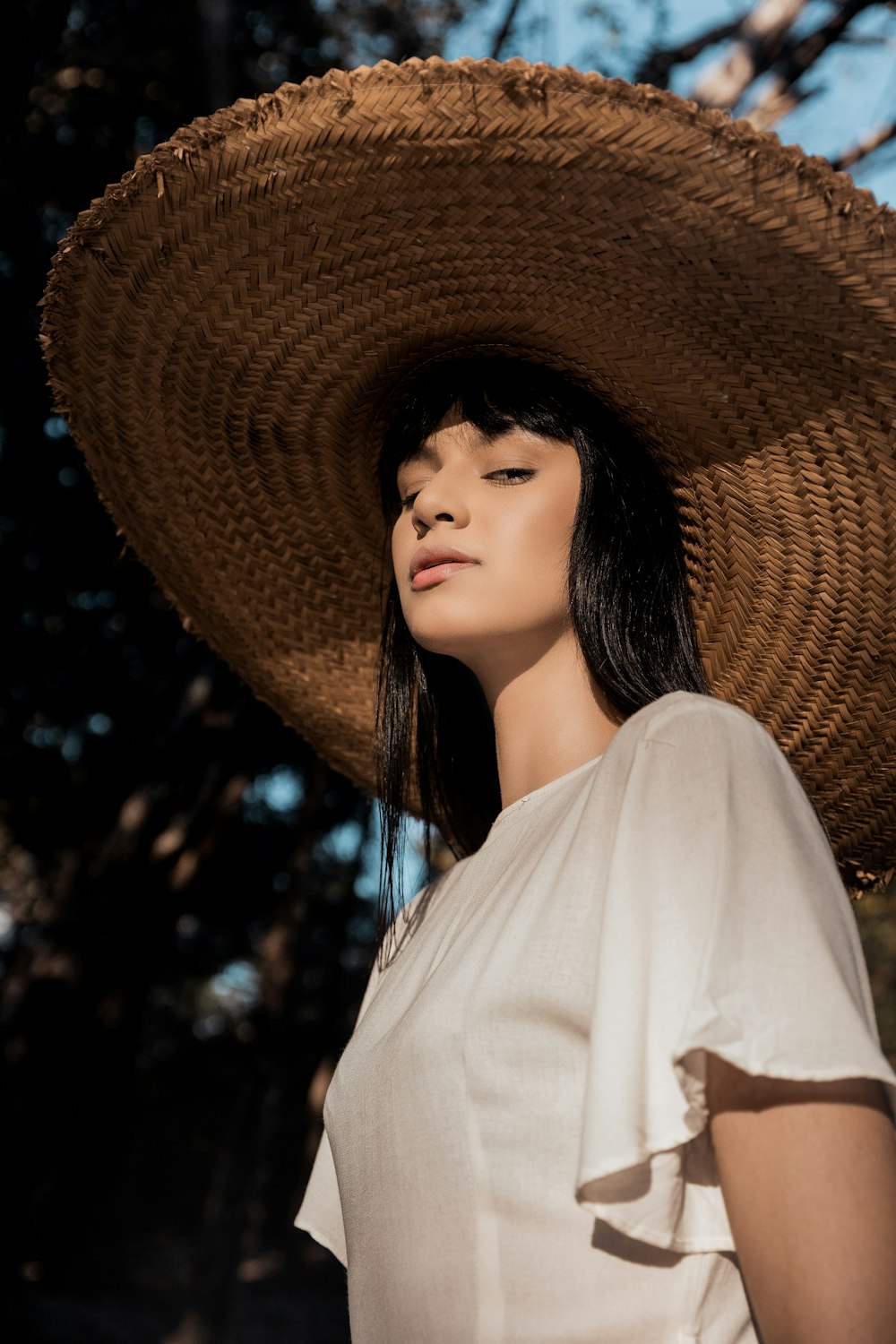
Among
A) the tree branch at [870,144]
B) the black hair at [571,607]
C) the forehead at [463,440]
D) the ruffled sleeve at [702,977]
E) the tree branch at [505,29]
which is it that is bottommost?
the ruffled sleeve at [702,977]

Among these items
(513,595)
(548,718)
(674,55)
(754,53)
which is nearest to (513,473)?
(513,595)

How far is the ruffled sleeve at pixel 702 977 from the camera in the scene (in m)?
1.22

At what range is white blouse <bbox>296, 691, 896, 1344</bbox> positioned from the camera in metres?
1.26

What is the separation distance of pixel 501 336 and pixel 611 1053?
1.37 meters

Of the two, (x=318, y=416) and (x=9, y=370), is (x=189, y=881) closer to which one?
(x=9, y=370)

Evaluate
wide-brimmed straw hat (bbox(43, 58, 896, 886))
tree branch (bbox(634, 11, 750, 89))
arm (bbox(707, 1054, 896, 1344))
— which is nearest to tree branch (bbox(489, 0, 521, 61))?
tree branch (bbox(634, 11, 750, 89))

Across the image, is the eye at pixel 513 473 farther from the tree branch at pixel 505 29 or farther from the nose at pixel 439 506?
the tree branch at pixel 505 29

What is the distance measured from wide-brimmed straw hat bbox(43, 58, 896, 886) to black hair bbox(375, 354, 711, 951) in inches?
2.2

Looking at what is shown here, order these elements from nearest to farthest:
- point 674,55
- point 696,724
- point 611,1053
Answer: point 611,1053
point 696,724
point 674,55

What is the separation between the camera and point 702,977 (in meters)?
1.26

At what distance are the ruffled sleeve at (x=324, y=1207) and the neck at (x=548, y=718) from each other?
48 centimetres

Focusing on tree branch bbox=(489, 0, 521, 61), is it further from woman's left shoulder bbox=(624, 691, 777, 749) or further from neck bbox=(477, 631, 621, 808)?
woman's left shoulder bbox=(624, 691, 777, 749)

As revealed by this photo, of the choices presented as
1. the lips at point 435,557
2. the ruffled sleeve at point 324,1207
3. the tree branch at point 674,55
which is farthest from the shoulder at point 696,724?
the tree branch at point 674,55

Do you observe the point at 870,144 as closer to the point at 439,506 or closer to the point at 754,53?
the point at 754,53
